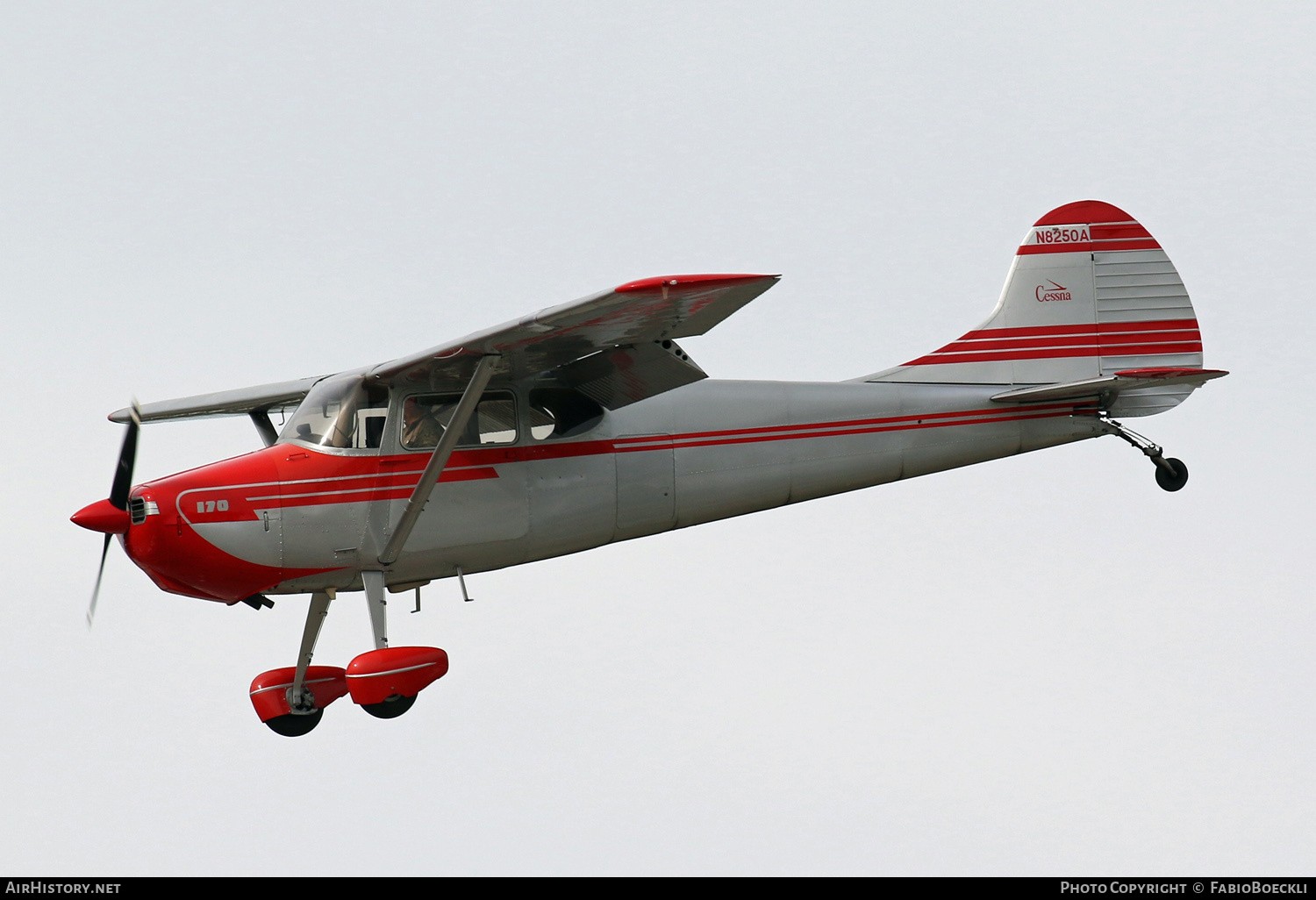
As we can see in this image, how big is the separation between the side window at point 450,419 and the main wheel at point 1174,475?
542 cm

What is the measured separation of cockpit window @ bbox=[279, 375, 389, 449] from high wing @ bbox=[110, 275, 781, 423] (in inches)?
7.3

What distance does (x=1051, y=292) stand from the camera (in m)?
11.7

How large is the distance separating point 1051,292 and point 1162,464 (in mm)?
1689

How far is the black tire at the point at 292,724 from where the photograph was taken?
10.5 metres

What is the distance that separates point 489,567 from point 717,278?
338 cm

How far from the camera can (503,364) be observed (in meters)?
9.77

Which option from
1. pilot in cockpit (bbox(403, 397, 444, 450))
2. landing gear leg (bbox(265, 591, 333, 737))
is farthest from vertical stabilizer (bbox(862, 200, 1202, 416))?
landing gear leg (bbox(265, 591, 333, 737))

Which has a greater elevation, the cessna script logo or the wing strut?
the cessna script logo

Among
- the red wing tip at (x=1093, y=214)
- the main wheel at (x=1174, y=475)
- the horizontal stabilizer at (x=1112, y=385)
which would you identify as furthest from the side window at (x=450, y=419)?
the main wheel at (x=1174, y=475)

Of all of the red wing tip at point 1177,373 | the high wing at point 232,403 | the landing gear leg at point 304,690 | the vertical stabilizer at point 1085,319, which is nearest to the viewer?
the landing gear leg at point 304,690

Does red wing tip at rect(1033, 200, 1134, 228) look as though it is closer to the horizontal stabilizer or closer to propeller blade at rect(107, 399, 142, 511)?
the horizontal stabilizer

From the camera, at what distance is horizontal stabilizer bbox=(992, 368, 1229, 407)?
11.1 meters

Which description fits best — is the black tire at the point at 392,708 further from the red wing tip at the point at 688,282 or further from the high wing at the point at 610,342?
the red wing tip at the point at 688,282

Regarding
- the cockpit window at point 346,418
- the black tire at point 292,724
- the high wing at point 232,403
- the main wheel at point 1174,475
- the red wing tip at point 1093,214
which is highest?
the red wing tip at point 1093,214
